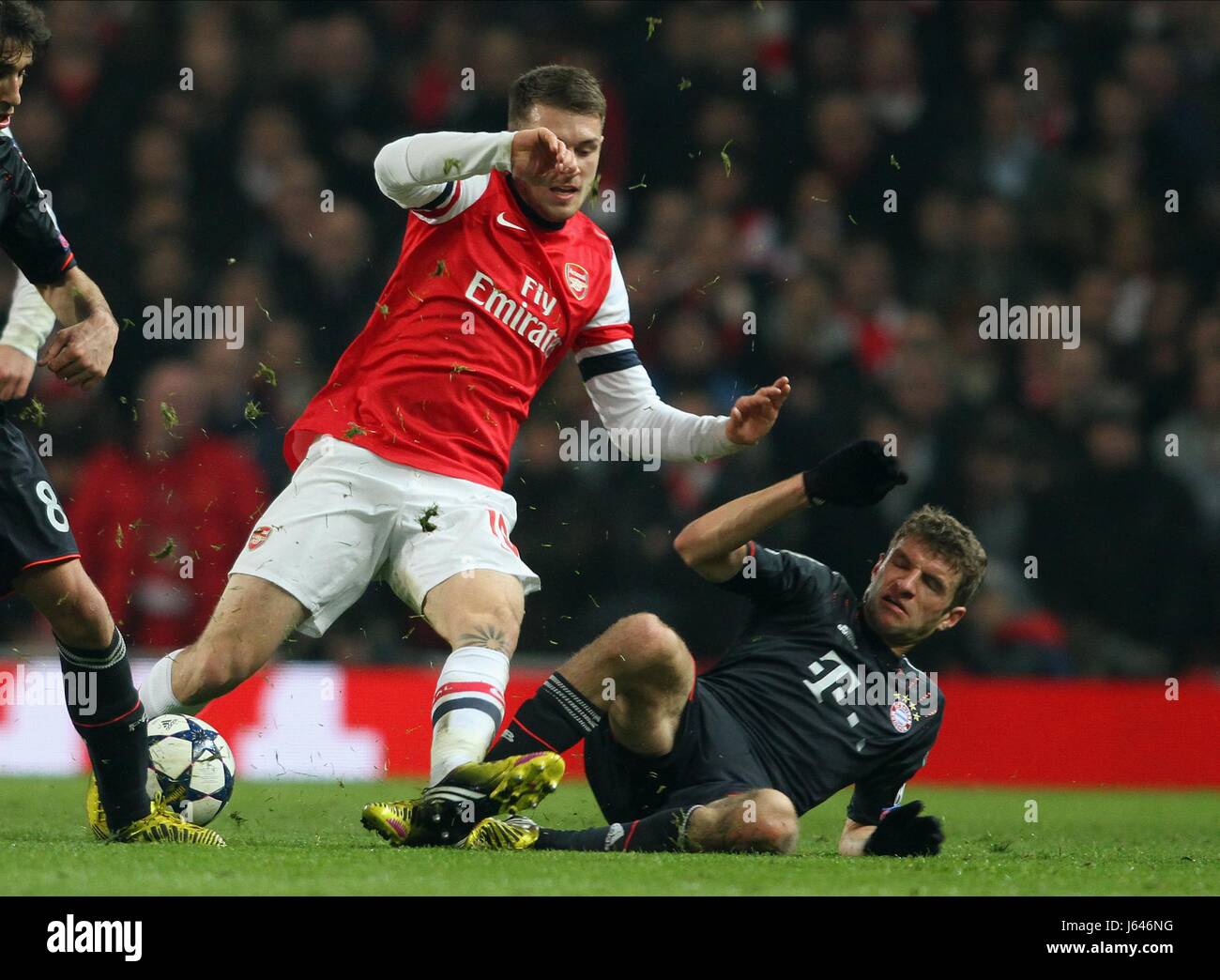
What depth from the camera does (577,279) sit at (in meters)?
4.66

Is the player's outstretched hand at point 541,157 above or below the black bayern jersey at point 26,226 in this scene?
above

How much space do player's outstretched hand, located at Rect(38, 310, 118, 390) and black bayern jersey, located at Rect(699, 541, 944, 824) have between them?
5.54ft

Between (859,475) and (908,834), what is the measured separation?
88 centimetres

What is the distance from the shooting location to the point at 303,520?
4.28m

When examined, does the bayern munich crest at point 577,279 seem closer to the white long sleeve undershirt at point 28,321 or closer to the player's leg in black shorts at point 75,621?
the white long sleeve undershirt at point 28,321

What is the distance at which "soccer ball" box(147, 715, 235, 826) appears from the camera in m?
4.29

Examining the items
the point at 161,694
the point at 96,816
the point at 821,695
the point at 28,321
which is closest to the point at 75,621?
the point at 161,694

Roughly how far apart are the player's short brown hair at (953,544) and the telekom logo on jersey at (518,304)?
1.11m

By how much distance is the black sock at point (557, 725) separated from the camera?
4336 mm

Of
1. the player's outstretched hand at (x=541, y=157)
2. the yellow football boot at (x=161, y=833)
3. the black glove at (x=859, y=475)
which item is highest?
the player's outstretched hand at (x=541, y=157)

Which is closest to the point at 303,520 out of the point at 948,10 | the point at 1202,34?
the point at 948,10

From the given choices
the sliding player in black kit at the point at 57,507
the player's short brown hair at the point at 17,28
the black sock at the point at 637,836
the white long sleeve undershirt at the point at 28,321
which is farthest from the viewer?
the black sock at the point at 637,836

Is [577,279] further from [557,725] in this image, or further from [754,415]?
[557,725]

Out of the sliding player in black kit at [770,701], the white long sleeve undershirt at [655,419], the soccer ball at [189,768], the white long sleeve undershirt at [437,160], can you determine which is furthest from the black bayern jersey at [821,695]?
the soccer ball at [189,768]
